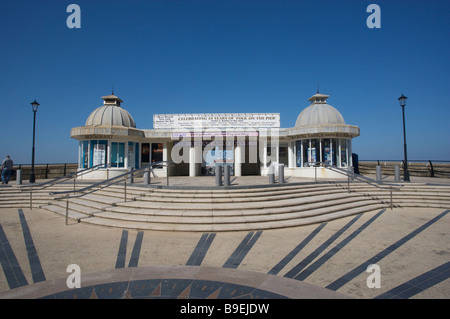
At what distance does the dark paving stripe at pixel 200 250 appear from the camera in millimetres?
4652

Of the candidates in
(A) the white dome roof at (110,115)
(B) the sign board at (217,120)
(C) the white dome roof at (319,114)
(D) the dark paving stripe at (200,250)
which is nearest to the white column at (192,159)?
(B) the sign board at (217,120)

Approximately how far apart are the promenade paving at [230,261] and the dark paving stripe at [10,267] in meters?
0.02

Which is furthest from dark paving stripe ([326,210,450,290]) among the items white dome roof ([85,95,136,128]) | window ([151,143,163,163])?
white dome roof ([85,95,136,128])

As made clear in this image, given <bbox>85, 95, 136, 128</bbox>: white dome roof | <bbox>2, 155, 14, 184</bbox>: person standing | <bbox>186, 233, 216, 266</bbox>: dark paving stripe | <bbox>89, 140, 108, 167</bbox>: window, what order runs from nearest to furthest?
<bbox>186, 233, 216, 266</bbox>: dark paving stripe, <bbox>2, 155, 14, 184</bbox>: person standing, <bbox>89, 140, 108, 167</bbox>: window, <bbox>85, 95, 136, 128</bbox>: white dome roof

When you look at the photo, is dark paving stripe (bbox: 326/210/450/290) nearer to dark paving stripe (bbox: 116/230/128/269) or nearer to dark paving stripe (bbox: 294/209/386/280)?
dark paving stripe (bbox: 294/209/386/280)

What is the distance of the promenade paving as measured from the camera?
137 inches

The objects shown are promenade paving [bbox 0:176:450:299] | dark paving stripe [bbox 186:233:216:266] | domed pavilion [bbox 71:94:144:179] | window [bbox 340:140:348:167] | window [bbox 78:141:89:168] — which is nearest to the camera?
promenade paving [bbox 0:176:450:299]

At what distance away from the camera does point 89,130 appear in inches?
619

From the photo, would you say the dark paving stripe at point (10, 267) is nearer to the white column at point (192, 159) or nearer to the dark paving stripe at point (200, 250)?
the dark paving stripe at point (200, 250)

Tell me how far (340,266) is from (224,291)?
2370mm

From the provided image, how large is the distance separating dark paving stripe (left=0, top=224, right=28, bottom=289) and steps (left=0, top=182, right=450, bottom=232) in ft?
7.63

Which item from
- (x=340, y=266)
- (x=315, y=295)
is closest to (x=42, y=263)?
(x=315, y=295)

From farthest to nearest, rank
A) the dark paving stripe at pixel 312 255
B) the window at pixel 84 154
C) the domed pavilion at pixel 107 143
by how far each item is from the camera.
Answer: the window at pixel 84 154 < the domed pavilion at pixel 107 143 < the dark paving stripe at pixel 312 255

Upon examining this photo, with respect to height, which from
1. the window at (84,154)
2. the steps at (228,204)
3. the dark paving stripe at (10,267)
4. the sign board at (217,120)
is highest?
the sign board at (217,120)
